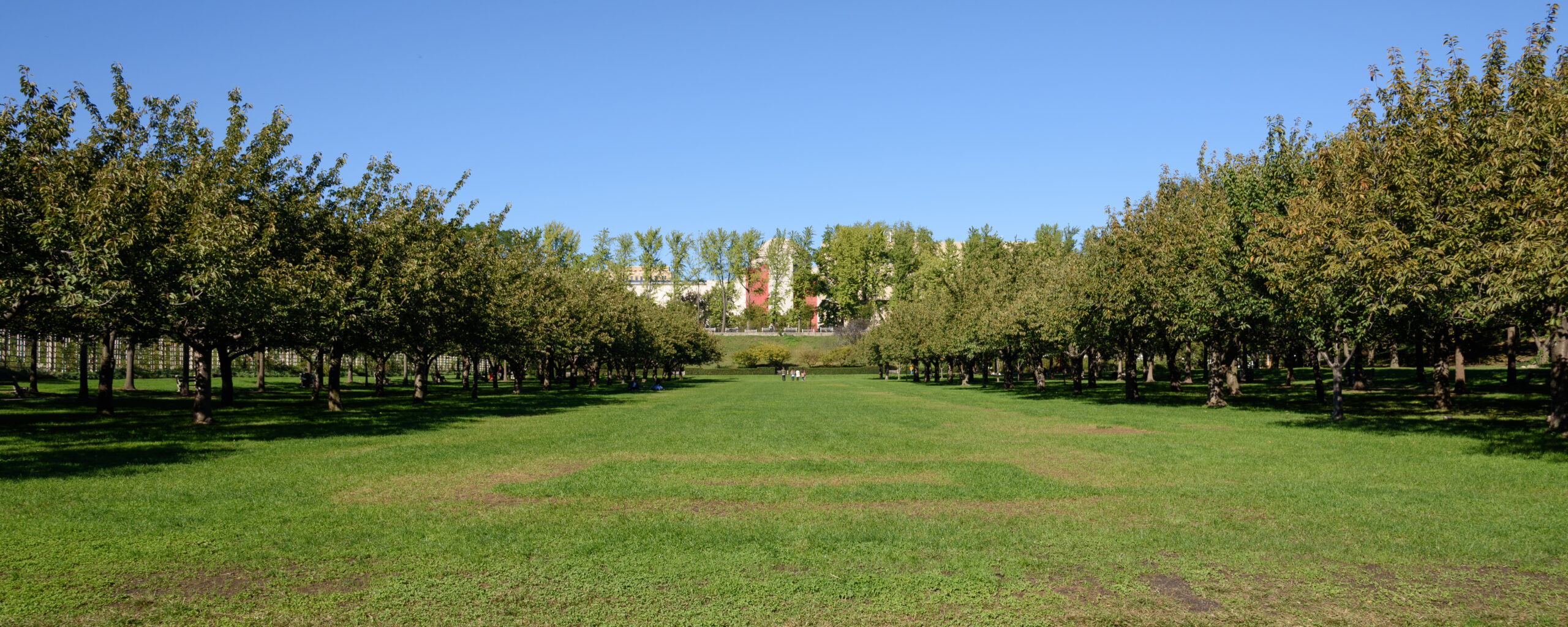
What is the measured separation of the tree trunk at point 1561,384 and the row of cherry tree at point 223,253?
3281cm

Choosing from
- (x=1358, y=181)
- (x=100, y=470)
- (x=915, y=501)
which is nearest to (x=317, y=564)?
(x=915, y=501)

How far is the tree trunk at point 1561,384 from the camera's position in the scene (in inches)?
898

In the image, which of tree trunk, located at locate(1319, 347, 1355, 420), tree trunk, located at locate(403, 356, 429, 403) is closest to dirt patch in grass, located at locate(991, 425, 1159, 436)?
tree trunk, located at locate(1319, 347, 1355, 420)

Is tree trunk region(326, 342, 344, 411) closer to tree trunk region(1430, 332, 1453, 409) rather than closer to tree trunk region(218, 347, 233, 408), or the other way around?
tree trunk region(218, 347, 233, 408)

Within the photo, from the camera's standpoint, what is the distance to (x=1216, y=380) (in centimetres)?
3869

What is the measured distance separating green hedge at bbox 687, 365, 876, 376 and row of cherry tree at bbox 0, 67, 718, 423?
76.9m

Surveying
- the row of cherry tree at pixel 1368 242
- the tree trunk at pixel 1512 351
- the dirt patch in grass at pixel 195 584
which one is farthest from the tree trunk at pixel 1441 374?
the dirt patch in grass at pixel 195 584

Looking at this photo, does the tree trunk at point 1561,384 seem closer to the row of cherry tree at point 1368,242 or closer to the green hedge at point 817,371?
the row of cherry tree at point 1368,242

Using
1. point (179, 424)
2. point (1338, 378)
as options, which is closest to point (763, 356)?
point (1338, 378)

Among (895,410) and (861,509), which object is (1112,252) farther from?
(861,509)

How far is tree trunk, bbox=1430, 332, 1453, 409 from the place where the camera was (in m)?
33.5

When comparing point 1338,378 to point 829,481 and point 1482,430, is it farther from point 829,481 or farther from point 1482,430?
point 829,481

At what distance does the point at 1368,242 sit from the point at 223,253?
26.9 m

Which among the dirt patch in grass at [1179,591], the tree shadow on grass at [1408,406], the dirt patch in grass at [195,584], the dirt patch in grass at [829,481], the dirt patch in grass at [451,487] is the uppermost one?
the dirt patch in grass at [195,584]
